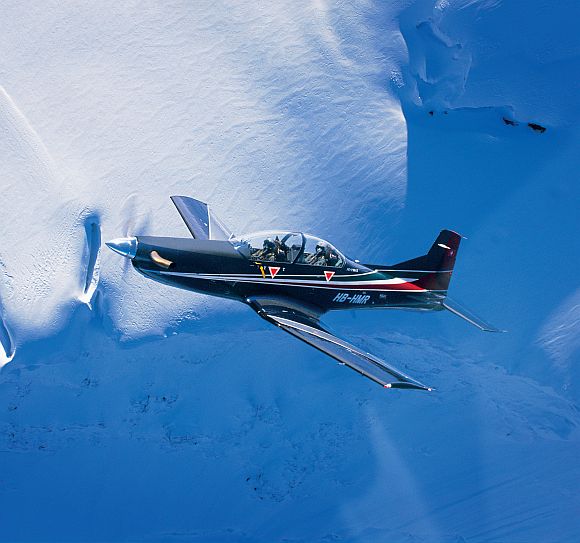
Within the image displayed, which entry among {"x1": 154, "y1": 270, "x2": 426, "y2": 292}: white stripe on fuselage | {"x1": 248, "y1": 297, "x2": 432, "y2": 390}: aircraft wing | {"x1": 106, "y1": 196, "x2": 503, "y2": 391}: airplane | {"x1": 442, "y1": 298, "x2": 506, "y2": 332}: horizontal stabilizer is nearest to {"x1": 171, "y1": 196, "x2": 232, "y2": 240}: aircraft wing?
{"x1": 106, "y1": 196, "x2": 503, "y2": 391}: airplane

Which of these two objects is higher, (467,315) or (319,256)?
(319,256)

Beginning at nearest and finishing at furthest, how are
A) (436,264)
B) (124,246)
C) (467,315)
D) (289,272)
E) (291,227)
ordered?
1. (124,246)
2. (289,272)
3. (467,315)
4. (436,264)
5. (291,227)

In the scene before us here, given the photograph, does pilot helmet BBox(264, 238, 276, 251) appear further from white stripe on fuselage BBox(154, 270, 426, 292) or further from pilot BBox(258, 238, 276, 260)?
white stripe on fuselage BBox(154, 270, 426, 292)

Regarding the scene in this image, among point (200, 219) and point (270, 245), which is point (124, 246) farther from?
point (270, 245)

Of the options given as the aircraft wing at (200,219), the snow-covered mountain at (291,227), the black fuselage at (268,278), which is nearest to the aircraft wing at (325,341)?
the black fuselage at (268,278)

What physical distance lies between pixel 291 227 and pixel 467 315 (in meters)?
3.65

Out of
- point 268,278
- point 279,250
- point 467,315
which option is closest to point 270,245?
point 279,250

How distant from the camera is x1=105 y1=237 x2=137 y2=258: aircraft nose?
13.4m

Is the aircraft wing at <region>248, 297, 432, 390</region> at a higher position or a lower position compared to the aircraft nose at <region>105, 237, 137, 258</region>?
lower

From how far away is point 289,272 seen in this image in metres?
14.1

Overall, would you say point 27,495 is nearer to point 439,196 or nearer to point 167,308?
point 167,308

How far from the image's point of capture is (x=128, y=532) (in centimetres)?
1373

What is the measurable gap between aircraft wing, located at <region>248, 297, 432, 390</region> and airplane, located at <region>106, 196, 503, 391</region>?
2cm

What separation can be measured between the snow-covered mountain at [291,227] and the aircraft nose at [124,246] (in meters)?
0.70
